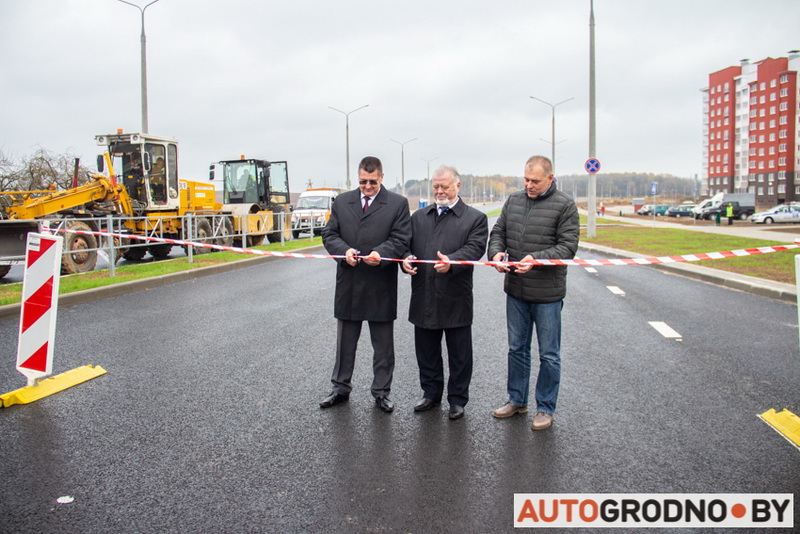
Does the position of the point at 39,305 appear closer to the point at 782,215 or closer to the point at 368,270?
the point at 368,270

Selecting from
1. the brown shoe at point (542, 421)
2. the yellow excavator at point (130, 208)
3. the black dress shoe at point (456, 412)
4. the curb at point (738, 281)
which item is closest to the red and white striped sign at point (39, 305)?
the black dress shoe at point (456, 412)

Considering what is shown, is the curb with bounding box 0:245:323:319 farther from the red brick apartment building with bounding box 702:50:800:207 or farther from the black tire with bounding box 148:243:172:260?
the red brick apartment building with bounding box 702:50:800:207

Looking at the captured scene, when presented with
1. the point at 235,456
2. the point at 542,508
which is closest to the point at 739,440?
the point at 542,508

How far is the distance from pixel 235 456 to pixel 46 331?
2556 mm

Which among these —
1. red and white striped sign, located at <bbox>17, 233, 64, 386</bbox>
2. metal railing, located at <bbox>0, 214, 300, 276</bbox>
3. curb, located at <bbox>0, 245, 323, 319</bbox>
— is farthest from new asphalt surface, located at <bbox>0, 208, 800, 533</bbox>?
metal railing, located at <bbox>0, 214, 300, 276</bbox>

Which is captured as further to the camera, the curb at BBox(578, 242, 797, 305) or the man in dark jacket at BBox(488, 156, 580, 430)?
the curb at BBox(578, 242, 797, 305)

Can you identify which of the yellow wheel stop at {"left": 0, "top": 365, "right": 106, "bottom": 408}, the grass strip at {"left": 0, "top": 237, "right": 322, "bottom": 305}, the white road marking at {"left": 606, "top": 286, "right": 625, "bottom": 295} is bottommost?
the white road marking at {"left": 606, "top": 286, "right": 625, "bottom": 295}

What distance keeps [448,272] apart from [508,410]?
110cm

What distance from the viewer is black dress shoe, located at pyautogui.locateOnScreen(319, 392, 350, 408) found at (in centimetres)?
495

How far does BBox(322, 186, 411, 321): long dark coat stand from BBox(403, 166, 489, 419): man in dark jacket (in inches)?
7.5

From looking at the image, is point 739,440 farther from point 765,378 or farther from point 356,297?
point 356,297

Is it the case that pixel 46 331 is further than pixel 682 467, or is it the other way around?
pixel 46 331

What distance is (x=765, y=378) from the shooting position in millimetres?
5730

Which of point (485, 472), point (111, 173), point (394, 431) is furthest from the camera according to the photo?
point (111, 173)
